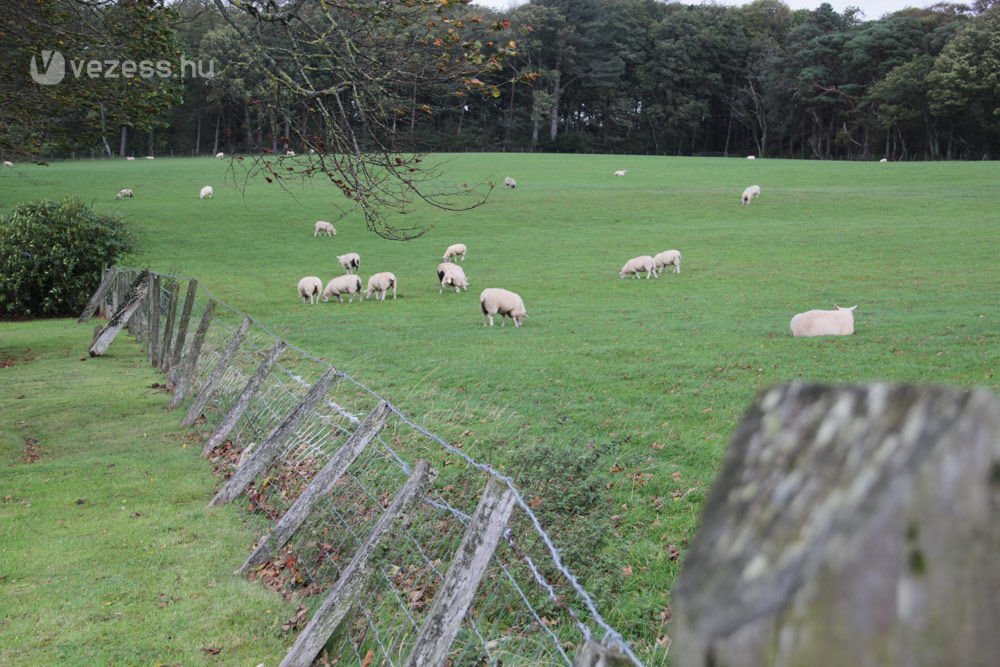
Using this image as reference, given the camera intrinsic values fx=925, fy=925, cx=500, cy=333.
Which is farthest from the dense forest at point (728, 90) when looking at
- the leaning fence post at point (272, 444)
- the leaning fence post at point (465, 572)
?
the leaning fence post at point (465, 572)

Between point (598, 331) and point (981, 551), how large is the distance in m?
21.3

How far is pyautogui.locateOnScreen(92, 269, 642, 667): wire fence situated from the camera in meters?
5.92

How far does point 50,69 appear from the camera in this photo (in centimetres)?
1683

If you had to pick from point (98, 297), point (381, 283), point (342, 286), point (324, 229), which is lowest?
point (98, 297)

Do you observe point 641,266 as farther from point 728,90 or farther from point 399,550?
point 728,90

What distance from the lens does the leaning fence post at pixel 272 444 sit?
28.2 ft

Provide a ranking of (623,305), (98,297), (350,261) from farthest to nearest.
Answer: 1. (350,261)
2. (98,297)
3. (623,305)

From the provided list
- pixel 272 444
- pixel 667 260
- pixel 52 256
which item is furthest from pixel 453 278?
pixel 272 444

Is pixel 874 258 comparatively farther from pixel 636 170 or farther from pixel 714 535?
pixel 636 170

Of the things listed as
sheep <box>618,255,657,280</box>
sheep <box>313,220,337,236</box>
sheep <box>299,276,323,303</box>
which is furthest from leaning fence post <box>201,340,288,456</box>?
sheep <box>313,220,337,236</box>

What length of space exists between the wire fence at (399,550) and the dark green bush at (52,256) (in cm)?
1961

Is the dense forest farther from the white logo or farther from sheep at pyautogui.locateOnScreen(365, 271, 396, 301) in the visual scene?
the white logo

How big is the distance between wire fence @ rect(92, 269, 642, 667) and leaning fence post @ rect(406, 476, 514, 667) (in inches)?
4.3

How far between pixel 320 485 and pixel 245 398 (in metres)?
3.82
